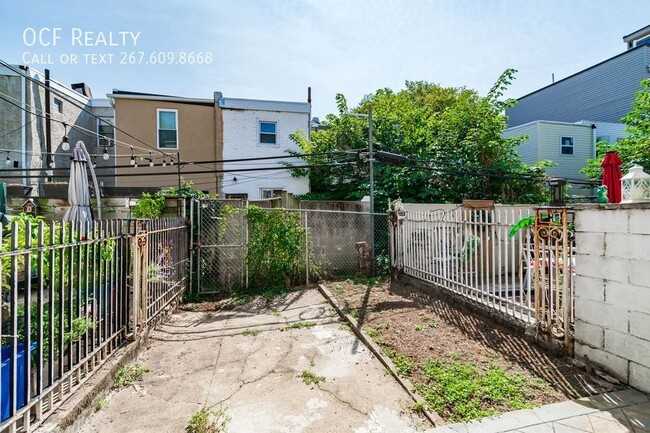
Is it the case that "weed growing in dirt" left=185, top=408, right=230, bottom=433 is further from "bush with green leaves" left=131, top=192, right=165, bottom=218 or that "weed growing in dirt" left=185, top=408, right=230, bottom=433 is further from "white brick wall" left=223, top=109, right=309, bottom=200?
"white brick wall" left=223, top=109, right=309, bottom=200

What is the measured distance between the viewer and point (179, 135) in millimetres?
14375

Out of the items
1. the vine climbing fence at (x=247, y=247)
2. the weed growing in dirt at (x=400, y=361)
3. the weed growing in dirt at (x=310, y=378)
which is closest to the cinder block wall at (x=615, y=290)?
the weed growing in dirt at (x=400, y=361)

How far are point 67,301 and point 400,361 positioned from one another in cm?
373

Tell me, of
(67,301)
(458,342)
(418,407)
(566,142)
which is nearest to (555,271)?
(458,342)

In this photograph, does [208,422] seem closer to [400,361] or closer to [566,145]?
[400,361]

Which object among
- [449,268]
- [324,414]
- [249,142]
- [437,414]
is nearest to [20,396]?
[324,414]

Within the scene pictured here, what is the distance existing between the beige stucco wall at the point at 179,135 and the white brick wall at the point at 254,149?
A: 0.53m

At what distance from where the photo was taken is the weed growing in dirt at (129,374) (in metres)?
3.50

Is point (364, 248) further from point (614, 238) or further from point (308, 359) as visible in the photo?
point (614, 238)

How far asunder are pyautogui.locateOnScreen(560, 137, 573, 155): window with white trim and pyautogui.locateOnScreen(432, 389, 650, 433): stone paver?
1834 centimetres

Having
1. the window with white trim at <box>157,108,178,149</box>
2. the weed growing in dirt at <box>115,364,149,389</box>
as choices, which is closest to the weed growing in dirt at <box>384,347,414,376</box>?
the weed growing in dirt at <box>115,364,149,389</box>

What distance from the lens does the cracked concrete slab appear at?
2.88 metres

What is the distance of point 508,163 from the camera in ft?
40.5

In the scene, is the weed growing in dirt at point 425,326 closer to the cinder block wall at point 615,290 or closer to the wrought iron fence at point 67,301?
the cinder block wall at point 615,290
